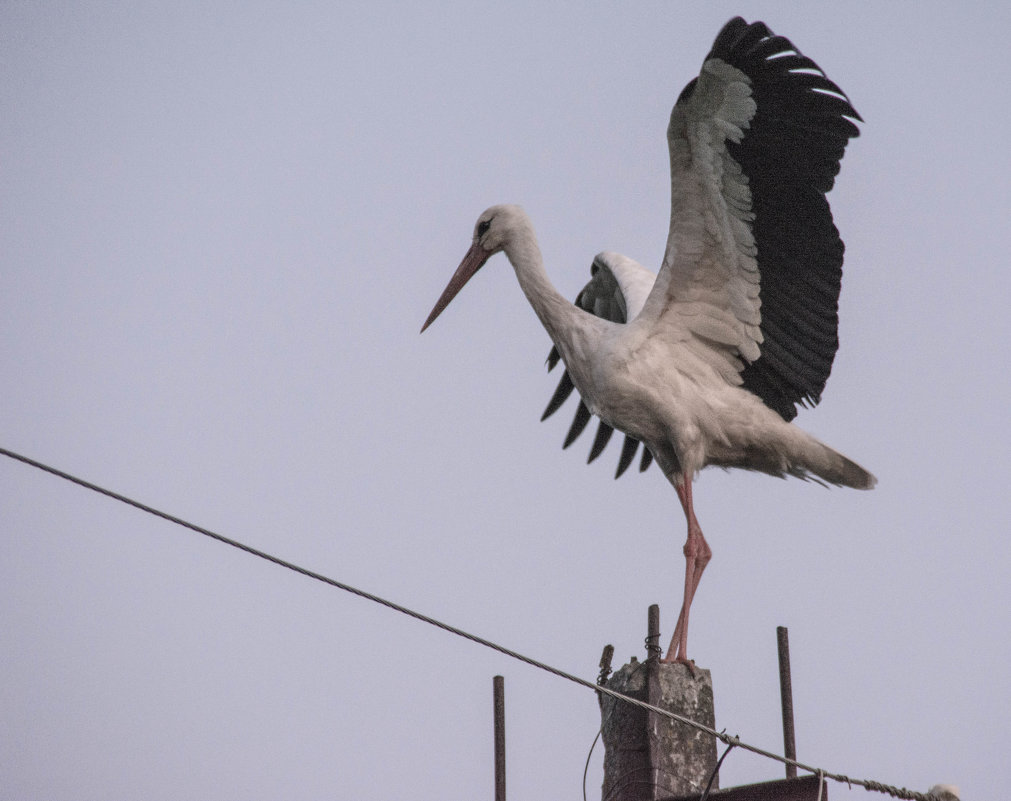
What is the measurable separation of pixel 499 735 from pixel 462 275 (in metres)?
2.79

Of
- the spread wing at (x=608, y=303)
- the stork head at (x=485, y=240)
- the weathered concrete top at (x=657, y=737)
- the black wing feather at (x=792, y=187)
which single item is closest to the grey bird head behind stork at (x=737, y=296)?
the black wing feather at (x=792, y=187)

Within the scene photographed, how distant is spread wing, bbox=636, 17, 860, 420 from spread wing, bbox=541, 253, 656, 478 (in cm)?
97

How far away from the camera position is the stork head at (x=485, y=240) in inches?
252

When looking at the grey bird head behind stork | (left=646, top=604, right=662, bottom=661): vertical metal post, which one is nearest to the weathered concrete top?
(left=646, top=604, right=662, bottom=661): vertical metal post

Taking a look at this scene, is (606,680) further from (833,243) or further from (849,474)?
(833,243)

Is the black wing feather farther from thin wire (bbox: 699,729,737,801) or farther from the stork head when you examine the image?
thin wire (bbox: 699,729,737,801)

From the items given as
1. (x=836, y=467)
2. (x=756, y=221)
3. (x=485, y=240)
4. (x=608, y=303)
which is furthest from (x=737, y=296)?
(x=608, y=303)

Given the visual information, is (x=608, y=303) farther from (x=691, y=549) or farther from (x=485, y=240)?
(x=691, y=549)

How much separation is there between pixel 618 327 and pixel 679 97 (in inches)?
38.5

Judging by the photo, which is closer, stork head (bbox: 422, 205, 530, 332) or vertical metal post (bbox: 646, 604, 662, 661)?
vertical metal post (bbox: 646, 604, 662, 661)

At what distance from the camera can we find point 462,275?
6.62 meters

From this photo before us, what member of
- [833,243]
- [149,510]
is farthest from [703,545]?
[149,510]

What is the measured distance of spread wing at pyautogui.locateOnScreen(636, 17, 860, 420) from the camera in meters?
5.40

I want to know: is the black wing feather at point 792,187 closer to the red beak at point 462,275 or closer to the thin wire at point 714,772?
the red beak at point 462,275
